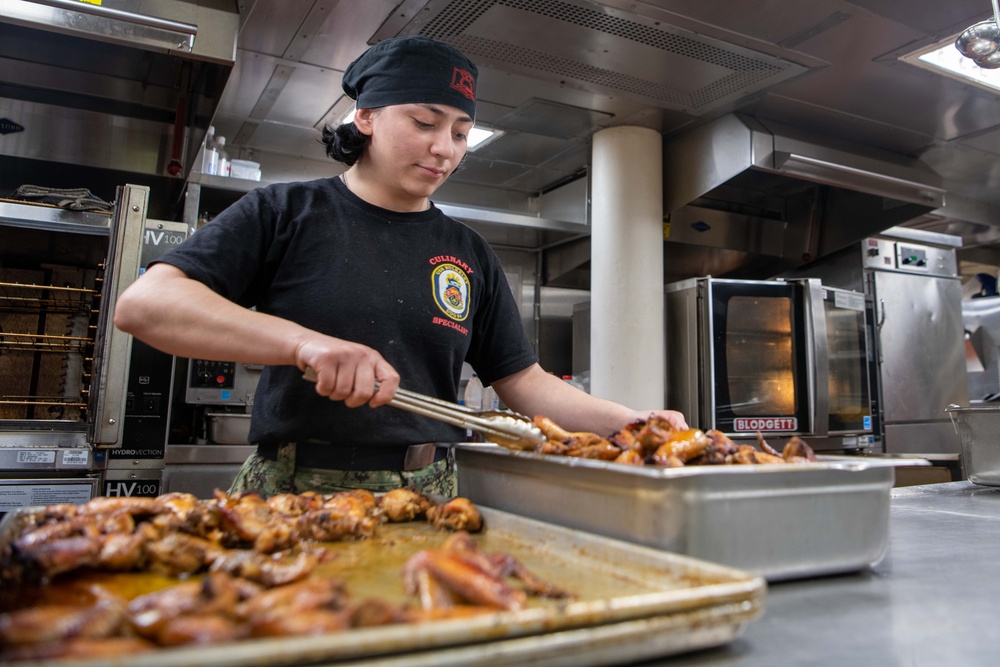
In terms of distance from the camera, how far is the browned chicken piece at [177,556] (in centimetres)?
87

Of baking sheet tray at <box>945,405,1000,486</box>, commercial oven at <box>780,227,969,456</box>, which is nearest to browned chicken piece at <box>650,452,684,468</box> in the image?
baking sheet tray at <box>945,405,1000,486</box>

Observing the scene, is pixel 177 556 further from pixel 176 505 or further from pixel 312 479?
pixel 312 479

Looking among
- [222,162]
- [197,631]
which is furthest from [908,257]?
[197,631]

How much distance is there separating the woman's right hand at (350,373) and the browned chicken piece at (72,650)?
0.63 metres

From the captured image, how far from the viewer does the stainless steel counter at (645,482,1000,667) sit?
72 cm

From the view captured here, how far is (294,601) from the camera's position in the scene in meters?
0.64

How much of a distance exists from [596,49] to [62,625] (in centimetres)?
328

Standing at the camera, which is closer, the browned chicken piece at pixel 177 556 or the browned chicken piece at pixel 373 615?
the browned chicken piece at pixel 373 615

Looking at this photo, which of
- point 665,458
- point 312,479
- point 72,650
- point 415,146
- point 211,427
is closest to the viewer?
point 72,650

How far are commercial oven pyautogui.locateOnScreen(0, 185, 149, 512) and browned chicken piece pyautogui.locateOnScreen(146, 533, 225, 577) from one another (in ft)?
7.31

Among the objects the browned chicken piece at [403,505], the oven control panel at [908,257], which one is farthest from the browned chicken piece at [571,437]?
the oven control panel at [908,257]

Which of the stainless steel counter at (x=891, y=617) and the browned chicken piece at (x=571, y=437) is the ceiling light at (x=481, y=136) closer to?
the browned chicken piece at (x=571, y=437)

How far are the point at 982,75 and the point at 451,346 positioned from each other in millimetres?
3782

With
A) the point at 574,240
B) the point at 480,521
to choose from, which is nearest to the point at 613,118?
the point at 574,240
